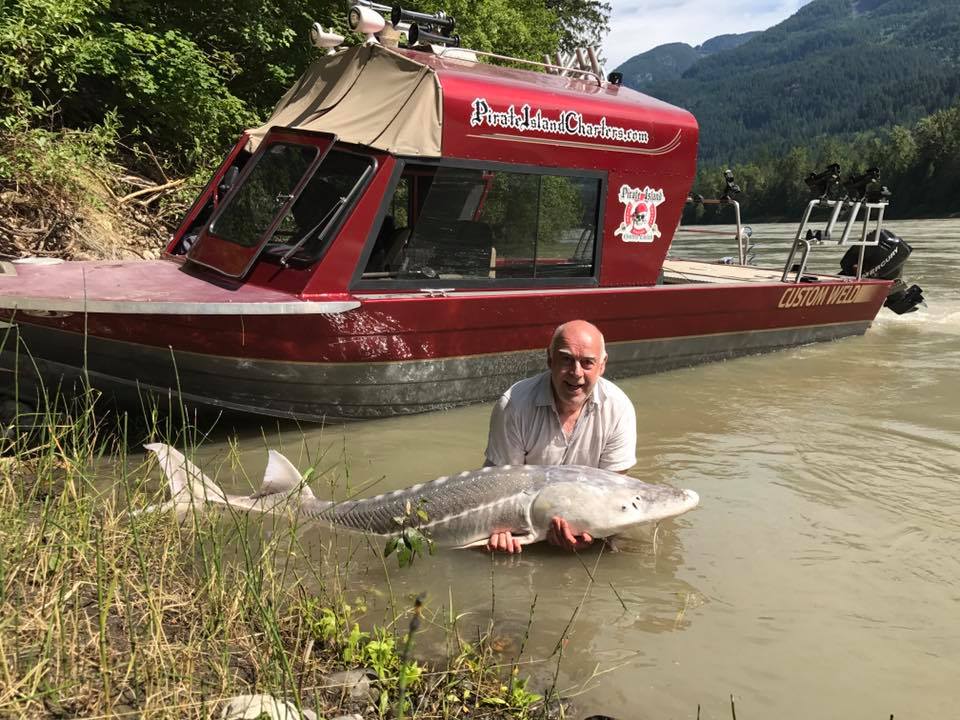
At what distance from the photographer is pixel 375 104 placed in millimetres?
6543

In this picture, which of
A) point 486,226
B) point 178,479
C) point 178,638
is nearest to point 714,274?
point 486,226

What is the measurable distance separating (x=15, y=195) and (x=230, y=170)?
2.67 m

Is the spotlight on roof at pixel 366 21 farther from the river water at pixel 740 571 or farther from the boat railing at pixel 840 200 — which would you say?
the boat railing at pixel 840 200

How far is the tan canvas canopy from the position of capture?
20.7ft

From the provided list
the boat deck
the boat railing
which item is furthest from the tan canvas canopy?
the boat railing

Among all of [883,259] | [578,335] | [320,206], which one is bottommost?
[578,335]

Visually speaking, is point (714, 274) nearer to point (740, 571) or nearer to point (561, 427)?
point (740, 571)

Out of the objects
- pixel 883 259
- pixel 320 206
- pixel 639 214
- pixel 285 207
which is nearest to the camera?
pixel 285 207

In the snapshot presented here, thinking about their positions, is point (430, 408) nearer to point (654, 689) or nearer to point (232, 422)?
point (232, 422)

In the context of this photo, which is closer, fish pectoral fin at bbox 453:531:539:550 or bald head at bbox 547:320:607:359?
bald head at bbox 547:320:607:359

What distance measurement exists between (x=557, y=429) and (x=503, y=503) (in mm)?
473

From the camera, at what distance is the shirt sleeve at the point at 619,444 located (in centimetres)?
425

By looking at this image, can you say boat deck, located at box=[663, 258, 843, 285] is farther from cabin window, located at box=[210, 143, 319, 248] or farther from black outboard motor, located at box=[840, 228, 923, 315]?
cabin window, located at box=[210, 143, 319, 248]

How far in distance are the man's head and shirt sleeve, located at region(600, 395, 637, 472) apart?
22 centimetres
